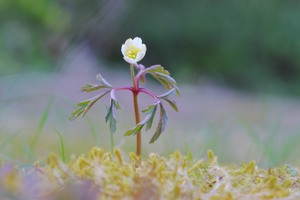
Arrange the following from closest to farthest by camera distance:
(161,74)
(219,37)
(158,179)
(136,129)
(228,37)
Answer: (158,179)
(136,129)
(161,74)
(228,37)
(219,37)

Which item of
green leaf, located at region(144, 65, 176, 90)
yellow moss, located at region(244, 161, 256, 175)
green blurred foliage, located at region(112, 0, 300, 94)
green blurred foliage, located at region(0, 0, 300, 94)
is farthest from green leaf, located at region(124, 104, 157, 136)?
green blurred foliage, located at region(112, 0, 300, 94)

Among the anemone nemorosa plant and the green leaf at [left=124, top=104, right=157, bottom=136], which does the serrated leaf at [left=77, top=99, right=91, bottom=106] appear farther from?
the green leaf at [left=124, top=104, right=157, bottom=136]

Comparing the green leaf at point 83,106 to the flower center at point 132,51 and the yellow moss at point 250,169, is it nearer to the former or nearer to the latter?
the flower center at point 132,51

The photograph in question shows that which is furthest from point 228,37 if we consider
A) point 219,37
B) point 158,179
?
point 158,179

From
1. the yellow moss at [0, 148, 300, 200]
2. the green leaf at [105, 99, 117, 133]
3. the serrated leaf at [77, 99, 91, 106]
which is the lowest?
the yellow moss at [0, 148, 300, 200]

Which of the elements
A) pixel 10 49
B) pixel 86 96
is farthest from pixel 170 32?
pixel 86 96

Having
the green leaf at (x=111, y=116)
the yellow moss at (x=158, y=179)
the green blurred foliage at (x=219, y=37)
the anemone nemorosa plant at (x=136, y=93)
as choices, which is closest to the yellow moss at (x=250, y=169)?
the yellow moss at (x=158, y=179)

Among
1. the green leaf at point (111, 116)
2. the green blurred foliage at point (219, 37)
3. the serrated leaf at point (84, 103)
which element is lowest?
the green leaf at point (111, 116)

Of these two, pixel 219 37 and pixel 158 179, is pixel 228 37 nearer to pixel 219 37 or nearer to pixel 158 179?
pixel 219 37

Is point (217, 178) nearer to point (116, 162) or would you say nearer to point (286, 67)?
point (116, 162)
